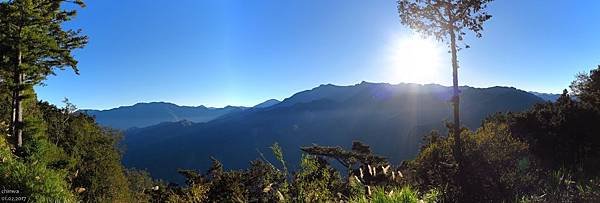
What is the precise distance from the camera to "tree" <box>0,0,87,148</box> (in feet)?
86.8

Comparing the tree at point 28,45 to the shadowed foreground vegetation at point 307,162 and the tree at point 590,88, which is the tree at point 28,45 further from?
the tree at point 590,88

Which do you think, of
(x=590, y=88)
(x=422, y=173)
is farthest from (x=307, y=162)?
(x=590, y=88)

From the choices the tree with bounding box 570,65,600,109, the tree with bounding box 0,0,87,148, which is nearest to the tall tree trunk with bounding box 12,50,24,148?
the tree with bounding box 0,0,87,148

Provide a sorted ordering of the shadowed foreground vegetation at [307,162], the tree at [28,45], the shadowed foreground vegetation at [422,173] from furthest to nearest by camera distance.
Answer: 1. the tree at [28,45]
2. the shadowed foreground vegetation at [307,162]
3. the shadowed foreground vegetation at [422,173]

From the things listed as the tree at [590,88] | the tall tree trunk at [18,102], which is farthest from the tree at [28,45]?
the tree at [590,88]

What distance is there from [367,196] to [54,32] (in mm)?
28653

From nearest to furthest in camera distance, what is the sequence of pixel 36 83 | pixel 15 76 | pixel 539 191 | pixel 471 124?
pixel 539 191, pixel 15 76, pixel 36 83, pixel 471 124

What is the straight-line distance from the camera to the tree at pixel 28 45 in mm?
26453

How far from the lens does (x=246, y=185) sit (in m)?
11.9

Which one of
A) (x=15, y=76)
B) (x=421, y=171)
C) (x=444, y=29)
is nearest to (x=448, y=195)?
(x=421, y=171)

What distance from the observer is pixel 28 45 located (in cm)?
2700

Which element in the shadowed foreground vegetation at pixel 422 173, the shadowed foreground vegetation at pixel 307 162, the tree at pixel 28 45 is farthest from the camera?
the tree at pixel 28 45

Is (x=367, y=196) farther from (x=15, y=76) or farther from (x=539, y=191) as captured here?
(x=15, y=76)

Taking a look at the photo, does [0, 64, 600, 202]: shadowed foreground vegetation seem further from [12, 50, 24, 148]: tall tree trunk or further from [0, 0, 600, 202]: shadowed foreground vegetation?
[12, 50, 24, 148]: tall tree trunk
